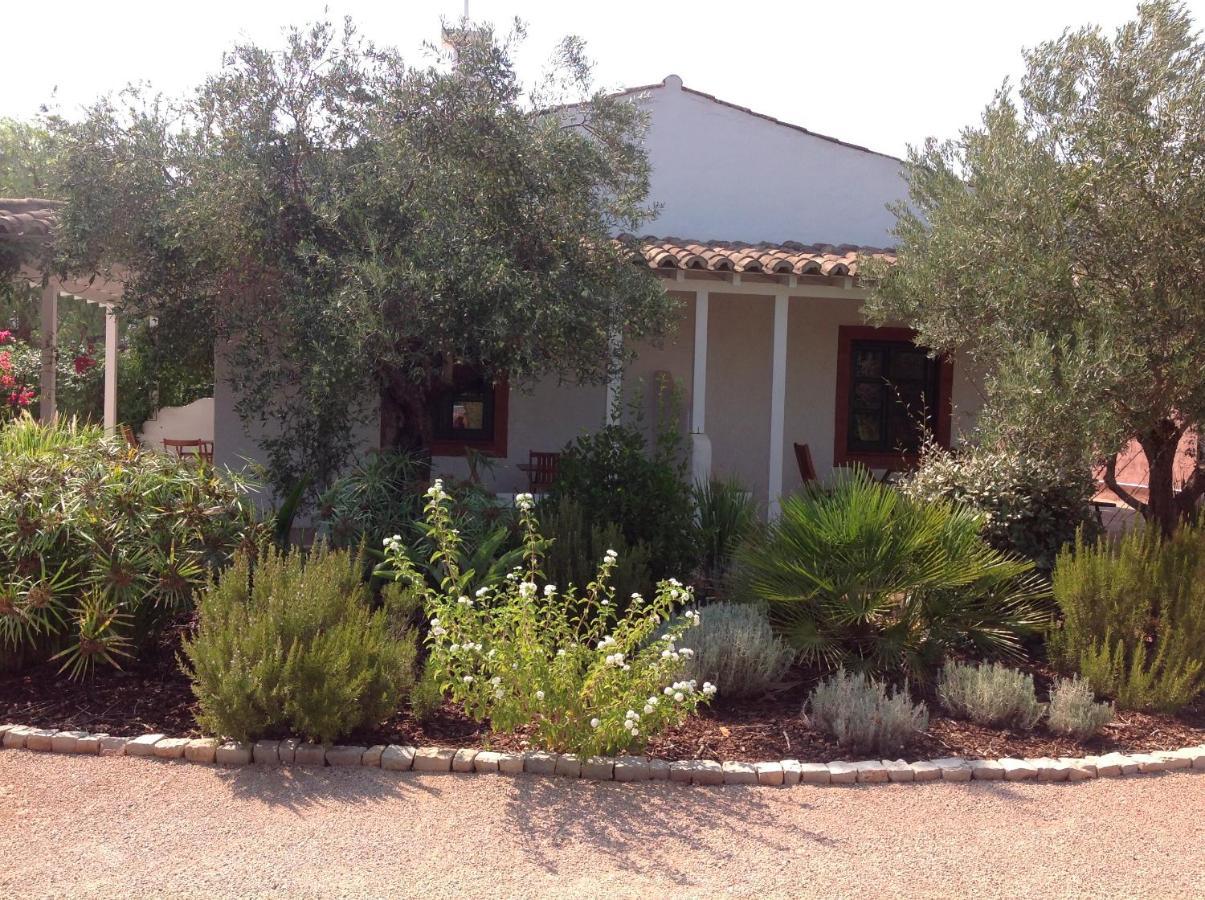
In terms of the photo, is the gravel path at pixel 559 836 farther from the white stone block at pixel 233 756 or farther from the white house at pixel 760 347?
the white house at pixel 760 347

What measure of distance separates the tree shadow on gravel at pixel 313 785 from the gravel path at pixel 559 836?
12 millimetres

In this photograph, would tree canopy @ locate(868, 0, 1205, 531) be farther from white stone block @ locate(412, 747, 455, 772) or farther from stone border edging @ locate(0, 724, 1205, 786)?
white stone block @ locate(412, 747, 455, 772)

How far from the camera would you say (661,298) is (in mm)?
7723

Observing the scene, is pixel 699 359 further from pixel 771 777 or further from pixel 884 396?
pixel 771 777

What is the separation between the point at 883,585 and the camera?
612 centimetres

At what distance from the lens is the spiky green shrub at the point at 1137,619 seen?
5.87 meters

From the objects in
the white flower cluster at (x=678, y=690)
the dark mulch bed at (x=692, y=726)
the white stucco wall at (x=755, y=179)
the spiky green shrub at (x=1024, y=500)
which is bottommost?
the dark mulch bed at (x=692, y=726)

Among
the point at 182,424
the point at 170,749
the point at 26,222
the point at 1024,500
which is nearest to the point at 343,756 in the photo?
the point at 170,749

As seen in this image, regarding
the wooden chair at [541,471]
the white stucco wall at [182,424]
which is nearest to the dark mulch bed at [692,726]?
the wooden chair at [541,471]

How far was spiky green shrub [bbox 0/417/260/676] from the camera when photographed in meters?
5.68

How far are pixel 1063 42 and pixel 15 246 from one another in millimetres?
7462

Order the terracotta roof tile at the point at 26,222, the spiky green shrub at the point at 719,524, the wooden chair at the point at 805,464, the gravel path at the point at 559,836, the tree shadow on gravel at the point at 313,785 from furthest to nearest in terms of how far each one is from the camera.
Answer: the wooden chair at the point at 805,464
the terracotta roof tile at the point at 26,222
the spiky green shrub at the point at 719,524
the tree shadow on gravel at the point at 313,785
the gravel path at the point at 559,836

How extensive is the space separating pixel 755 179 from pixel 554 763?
29.2 ft

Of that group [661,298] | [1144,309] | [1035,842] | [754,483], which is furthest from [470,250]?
[754,483]
